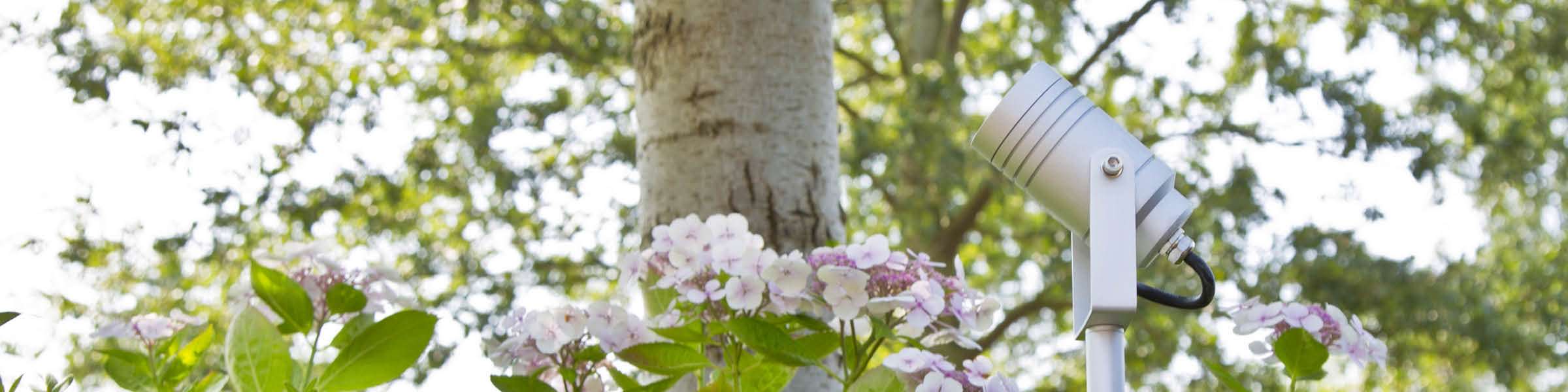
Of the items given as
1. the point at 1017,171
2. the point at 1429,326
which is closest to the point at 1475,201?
the point at 1429,326

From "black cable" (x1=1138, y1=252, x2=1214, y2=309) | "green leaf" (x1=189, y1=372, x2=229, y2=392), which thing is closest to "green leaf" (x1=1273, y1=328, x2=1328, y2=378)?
"black cable" (x1=1138, y1=252, x2=1214, y2=309)

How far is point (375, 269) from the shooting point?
114cm

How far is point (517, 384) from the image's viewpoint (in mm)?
1064

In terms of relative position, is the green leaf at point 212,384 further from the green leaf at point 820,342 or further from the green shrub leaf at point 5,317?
the green leaf at point 820,342

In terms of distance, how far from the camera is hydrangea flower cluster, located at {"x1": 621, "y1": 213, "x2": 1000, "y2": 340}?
103cm

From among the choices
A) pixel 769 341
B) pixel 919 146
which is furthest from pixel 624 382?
pixel 919 146

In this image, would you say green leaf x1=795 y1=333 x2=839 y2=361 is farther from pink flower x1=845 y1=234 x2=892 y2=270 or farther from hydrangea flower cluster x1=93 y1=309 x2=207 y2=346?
hydrangea flower cluster x1=93 y1=309 x2=207 y2=346

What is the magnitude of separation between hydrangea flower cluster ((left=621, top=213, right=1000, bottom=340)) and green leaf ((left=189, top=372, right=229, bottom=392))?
1.37 feet

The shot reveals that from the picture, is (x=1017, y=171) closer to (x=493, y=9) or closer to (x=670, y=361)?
(x=670, y=361)

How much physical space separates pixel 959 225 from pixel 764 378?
18.3 feet

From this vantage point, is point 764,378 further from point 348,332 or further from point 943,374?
point 348,332

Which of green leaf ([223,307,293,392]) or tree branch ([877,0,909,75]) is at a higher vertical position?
green leaf ([223,307,293,392])

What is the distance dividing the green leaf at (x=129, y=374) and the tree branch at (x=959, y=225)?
17.3 ft

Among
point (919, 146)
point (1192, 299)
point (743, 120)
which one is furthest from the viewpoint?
point (919, 146)
